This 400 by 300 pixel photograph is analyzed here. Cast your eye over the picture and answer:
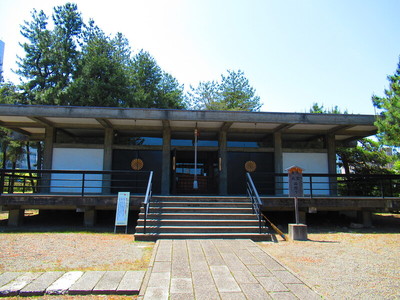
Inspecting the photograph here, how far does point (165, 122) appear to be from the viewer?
10.7 metres

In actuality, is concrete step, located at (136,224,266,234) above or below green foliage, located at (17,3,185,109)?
below

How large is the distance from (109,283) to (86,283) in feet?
1.00

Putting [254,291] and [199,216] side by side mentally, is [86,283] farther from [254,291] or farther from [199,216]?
[199,216]

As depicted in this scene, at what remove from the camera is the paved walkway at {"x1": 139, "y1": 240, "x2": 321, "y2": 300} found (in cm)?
345

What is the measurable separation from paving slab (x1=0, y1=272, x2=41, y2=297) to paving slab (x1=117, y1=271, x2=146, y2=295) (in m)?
1.22

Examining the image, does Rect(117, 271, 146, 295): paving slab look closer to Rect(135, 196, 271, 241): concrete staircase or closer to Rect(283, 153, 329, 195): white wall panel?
Rect(135, 196, 271, 241): concrete staircase

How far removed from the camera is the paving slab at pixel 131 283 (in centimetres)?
353

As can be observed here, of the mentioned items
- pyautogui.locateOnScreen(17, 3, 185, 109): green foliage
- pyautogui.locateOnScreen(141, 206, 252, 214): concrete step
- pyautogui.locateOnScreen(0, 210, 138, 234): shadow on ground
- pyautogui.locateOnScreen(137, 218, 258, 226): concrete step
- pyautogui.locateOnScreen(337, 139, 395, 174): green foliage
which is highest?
pyautogui.locateOnScreen(17, 3, 185, 109): green foliage

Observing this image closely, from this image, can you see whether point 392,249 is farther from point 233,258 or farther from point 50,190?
point 50,190

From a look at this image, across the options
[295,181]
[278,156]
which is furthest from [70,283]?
[278,156]

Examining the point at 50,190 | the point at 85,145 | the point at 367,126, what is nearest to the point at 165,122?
the point at 85,145

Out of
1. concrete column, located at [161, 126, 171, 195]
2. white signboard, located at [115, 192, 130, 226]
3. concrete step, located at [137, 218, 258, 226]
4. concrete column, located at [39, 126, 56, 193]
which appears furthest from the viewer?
concrete column, located at [39, 126, 56, 193]

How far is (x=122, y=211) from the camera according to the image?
313 inches

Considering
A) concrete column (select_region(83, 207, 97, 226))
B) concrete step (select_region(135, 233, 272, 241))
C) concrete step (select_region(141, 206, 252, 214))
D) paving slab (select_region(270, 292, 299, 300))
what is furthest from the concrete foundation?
concrete column (select_region(83, 207, 97, 226))
